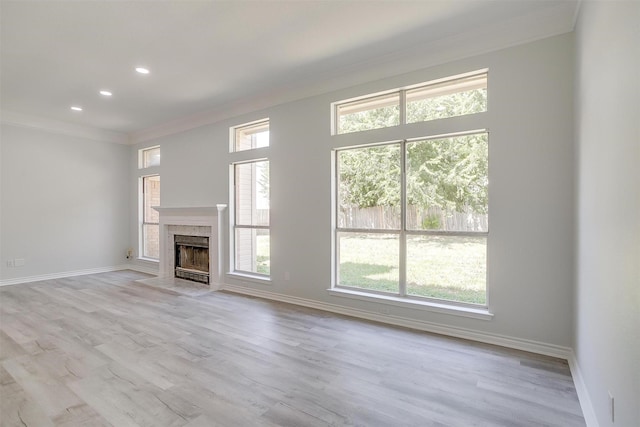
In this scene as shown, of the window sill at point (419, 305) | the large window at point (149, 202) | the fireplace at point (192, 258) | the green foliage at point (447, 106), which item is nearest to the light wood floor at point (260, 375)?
the window sill at point (419, 305)

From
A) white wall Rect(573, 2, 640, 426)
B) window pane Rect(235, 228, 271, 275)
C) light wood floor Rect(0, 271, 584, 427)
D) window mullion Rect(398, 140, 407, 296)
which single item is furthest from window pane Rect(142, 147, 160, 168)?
white wall Rect(573, 2, 640, 426)

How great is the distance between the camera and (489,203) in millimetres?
3119

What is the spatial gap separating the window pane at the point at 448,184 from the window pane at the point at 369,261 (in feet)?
1.35

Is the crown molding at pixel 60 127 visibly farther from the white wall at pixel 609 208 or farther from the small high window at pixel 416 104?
the white wall at pixel 609 208

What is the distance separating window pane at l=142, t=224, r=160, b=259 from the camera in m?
6.97

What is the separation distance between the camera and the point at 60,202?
6.23 metres

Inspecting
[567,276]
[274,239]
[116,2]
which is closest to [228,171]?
[274,239]

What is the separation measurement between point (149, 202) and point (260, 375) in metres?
6.02

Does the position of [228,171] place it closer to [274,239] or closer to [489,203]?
[274,239]

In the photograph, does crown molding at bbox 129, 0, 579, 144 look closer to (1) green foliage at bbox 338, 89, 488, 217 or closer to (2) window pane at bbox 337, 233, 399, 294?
(1) green foliage at bbox 338, 89, 488, 217

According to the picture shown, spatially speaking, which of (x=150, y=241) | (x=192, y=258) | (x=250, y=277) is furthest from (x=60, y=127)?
(x=250, y=277)

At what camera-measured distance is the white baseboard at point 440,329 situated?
2.81 meters

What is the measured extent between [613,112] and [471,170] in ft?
5.48

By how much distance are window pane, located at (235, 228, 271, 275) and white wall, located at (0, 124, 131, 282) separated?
367cm
